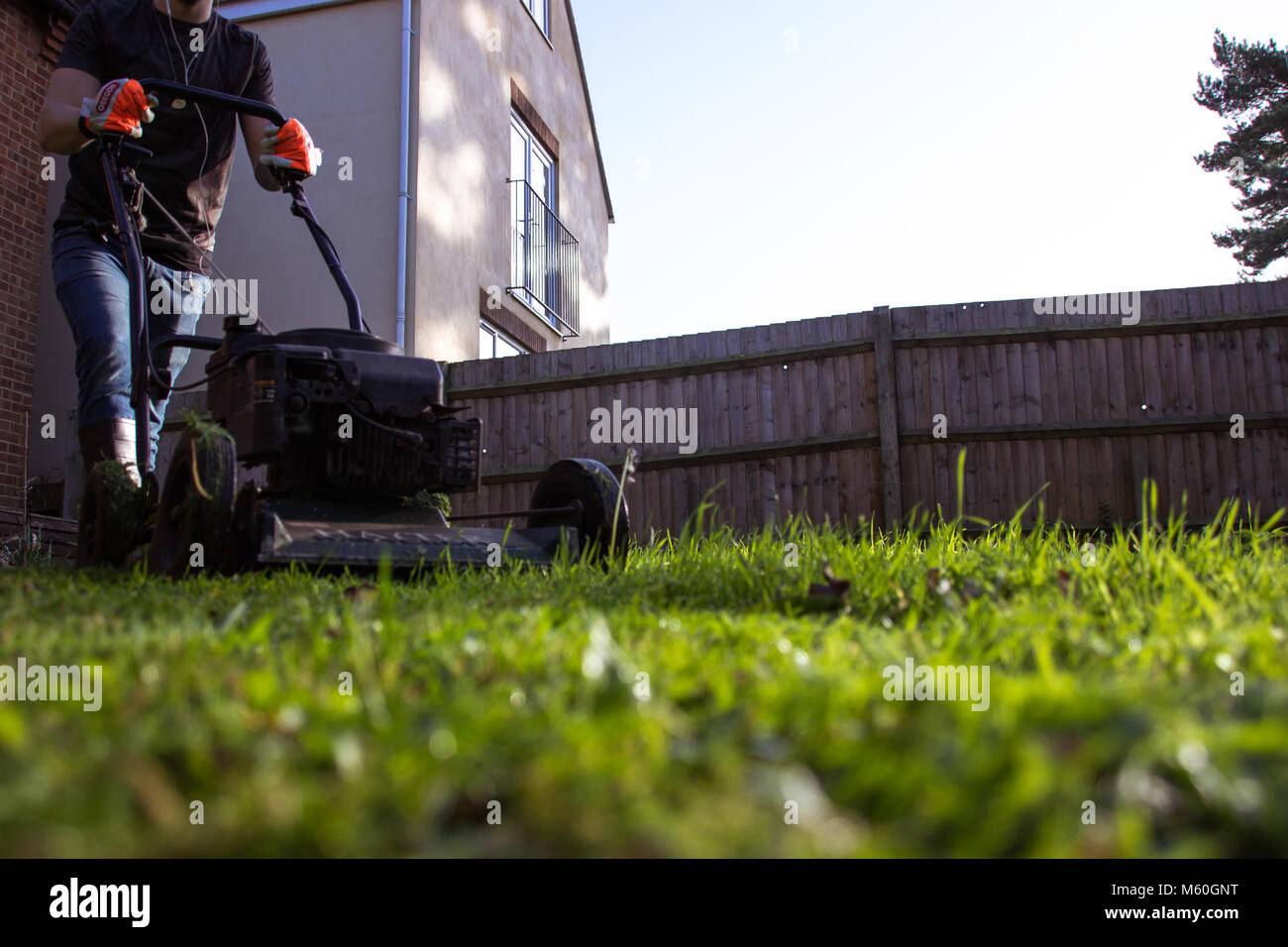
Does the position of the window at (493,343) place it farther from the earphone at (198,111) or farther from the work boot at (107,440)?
the work boot at (107,440)

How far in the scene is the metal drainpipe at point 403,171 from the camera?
9.50 m

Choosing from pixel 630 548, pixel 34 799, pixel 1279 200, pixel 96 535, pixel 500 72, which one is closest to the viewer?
pixel 34 799

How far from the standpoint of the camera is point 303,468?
3.60 m

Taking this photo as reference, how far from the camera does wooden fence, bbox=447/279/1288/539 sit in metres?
7.59

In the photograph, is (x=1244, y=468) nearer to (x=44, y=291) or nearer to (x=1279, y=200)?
(x=44, y=291)

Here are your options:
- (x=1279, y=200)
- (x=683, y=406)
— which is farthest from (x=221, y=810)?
(x=1279, y=200)

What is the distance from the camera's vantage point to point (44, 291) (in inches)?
389

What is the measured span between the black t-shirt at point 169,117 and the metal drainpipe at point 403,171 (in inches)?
192

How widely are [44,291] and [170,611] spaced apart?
930 centimetres

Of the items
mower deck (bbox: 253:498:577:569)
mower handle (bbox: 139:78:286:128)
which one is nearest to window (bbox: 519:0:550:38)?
mower handle (bbox: 139:78:286:128)

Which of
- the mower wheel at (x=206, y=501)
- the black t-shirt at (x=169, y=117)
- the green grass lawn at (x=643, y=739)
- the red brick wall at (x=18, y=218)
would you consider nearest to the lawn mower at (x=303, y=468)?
the mower wheel at (x=206, y=501)

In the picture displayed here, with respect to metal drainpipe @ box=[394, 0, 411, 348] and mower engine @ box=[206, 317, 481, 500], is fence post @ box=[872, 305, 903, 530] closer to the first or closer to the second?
metal drainpipe @ box=[394, 0, 411, 348]

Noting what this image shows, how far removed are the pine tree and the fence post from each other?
54.8 ft
